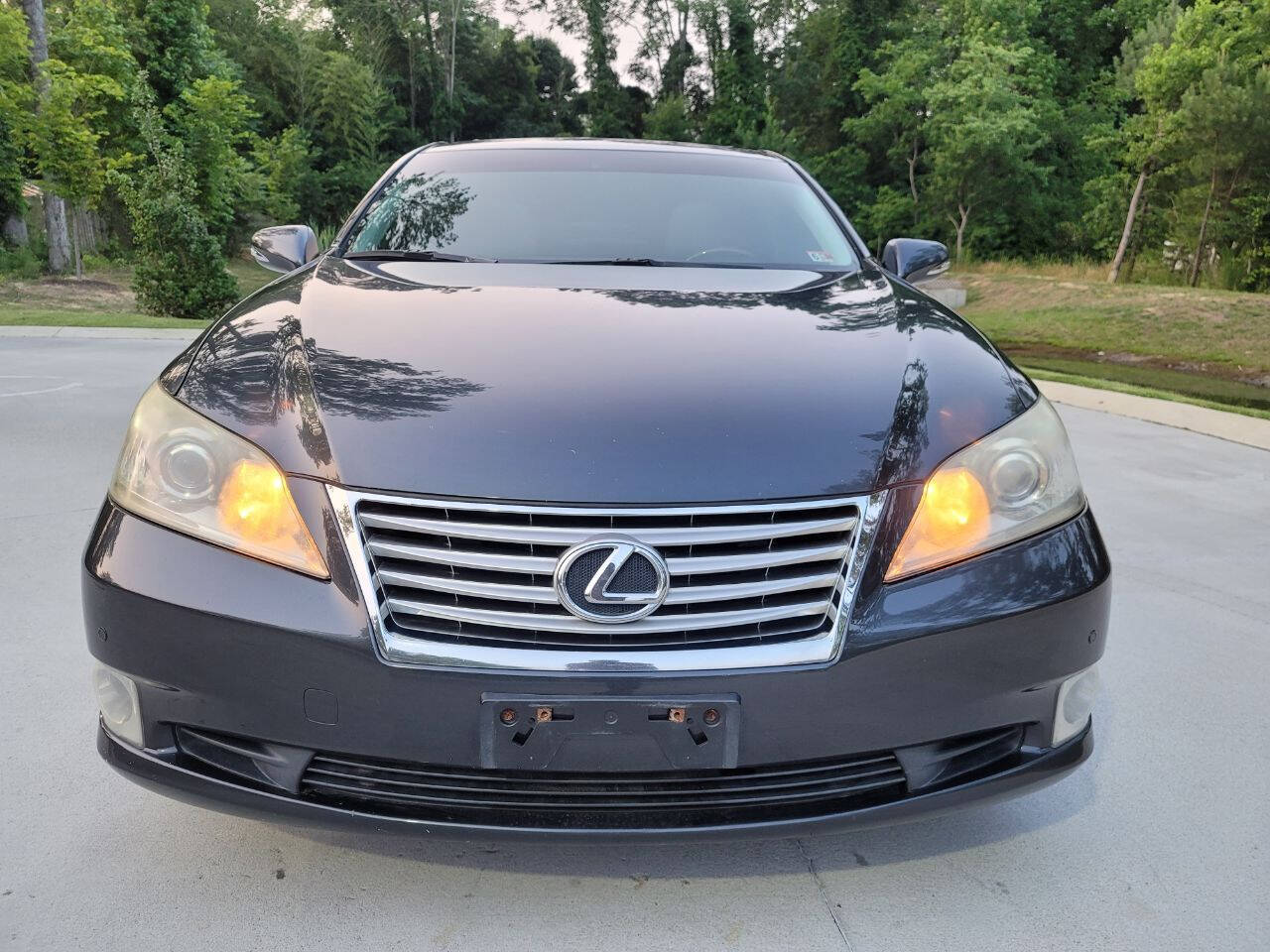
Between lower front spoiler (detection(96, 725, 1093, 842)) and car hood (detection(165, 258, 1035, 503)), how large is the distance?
502mm

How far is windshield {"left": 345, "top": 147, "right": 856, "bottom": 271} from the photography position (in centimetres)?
290

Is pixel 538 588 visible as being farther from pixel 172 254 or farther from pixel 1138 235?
pixel 1138 235

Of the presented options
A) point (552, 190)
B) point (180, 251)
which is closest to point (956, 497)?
point (552, 190)

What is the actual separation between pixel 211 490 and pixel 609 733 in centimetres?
74

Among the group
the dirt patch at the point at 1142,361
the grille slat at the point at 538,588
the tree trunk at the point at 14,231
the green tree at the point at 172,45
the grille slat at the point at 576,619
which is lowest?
the dirt patch at the point at 1142,361

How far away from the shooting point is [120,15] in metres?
27.1

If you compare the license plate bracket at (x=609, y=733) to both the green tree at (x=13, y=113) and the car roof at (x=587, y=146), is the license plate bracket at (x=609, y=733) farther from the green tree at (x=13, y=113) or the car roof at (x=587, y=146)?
the green tree at (x=13, y=113)

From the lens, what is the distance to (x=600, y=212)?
3051mm

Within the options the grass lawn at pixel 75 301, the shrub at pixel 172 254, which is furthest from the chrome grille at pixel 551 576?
the shrub at pixel 172 254

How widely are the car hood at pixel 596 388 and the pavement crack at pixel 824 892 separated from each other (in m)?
0.64

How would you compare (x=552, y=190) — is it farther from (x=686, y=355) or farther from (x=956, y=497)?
(x=956, y=497)

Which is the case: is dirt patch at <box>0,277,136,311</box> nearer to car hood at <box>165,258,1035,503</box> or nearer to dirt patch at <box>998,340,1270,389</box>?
dirt patch at <box>998,340,1270,389</box>

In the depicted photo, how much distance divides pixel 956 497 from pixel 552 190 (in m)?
1.80

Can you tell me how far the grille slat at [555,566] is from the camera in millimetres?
1574
